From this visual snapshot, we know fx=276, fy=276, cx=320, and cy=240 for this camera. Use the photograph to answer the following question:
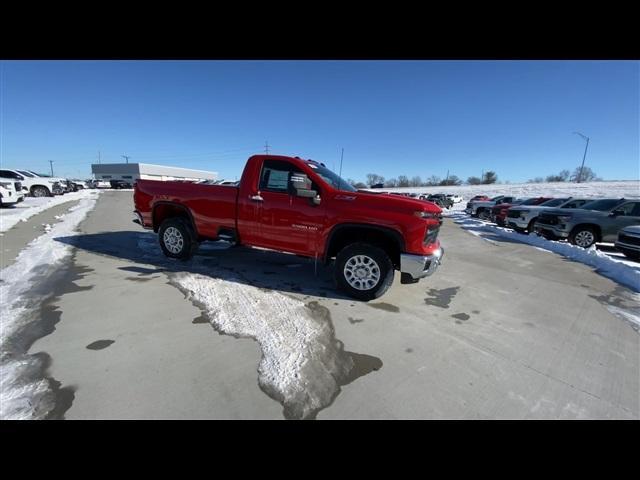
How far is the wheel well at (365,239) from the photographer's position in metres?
4.04

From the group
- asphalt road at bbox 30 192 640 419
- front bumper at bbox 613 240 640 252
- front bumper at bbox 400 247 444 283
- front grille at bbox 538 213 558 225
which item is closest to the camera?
asphalt road at bbox 30 192 640 419

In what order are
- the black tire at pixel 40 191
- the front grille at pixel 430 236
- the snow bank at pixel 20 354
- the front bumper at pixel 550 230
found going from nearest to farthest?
1. the snow bank at pixel 20 354
2. the front grille at pixel 430 236
3. the front bumper at pixel 550 230
4. the black tire at pixel 40 191

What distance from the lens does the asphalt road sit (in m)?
2.06

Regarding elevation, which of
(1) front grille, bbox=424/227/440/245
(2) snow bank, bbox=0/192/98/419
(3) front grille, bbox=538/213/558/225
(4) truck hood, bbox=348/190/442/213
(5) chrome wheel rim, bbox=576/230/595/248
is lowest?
(2) snow bank, bbox=0/192/98/419

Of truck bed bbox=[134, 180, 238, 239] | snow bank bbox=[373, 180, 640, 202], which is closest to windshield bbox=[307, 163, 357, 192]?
truck bed bbox=[134, 180, 238, 239]

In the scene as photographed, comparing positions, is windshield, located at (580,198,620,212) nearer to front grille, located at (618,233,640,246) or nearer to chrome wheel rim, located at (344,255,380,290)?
front grille, located at (618,233,640,246)

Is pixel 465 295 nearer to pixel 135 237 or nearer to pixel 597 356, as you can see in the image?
pixel 597 356

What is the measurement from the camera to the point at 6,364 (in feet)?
7.57

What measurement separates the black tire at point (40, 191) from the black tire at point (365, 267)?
26092 millimetres

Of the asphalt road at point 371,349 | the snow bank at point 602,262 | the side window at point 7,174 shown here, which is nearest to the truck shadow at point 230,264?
the asphalt road at point 371,349

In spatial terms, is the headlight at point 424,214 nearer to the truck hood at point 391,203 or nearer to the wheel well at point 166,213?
the truck hood at point 391,203

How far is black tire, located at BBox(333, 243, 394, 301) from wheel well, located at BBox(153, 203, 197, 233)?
3097mm

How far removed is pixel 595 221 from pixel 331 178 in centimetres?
1035

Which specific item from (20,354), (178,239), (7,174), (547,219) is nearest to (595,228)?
(547,219)
